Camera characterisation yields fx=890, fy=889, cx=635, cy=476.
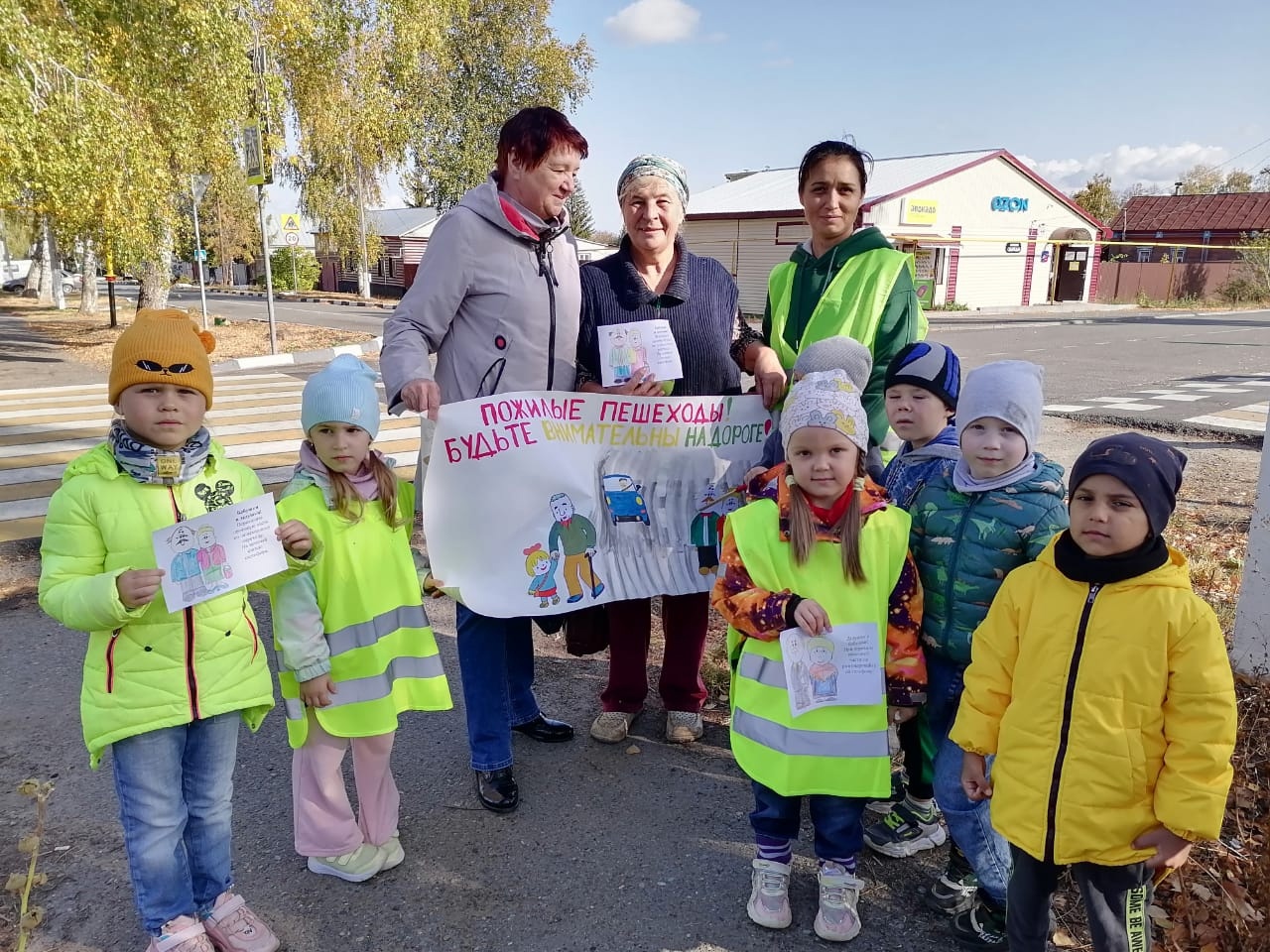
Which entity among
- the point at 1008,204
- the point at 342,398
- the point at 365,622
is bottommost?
the point at 365,622

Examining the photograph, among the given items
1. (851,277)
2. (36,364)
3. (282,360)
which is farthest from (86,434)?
(851,277)

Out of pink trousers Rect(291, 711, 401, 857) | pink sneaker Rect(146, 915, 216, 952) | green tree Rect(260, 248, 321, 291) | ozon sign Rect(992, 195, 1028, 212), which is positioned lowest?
pink sneaker Rect(146, 915, 216, 952)

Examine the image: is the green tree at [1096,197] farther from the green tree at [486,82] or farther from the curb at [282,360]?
the curb at [282,360]

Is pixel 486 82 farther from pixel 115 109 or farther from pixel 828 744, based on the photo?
pixel 828 744

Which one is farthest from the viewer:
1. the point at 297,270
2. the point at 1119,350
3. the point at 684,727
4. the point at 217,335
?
the point at 297,270

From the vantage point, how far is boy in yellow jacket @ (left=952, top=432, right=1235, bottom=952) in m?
1.95

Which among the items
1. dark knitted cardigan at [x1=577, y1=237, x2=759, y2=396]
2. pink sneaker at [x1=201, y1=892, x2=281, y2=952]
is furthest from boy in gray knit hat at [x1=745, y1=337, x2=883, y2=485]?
pink sneaker at [x1=201, y1=892, x2=281, y2=952]

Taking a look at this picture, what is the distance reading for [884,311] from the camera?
3.26 meters

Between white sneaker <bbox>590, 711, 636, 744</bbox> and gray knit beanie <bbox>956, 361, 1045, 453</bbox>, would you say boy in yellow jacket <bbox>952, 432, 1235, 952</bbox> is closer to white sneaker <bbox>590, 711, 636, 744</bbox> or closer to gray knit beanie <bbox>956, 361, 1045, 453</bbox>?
gray knit beanie <bbox>956, 361, 1045, 453</bbox>

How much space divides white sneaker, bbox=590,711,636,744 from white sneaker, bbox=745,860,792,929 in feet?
3.66

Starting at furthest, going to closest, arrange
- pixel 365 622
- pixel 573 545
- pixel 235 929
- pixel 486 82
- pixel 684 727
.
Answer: pixel 486 82 < pixel 684 727 < pixel 573 545 < pixel 365 622 < pixel 235 929

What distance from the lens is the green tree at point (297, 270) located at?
4947cm

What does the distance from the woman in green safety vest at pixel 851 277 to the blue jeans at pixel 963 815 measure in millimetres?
1039

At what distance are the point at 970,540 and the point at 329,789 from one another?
210 centimetres
